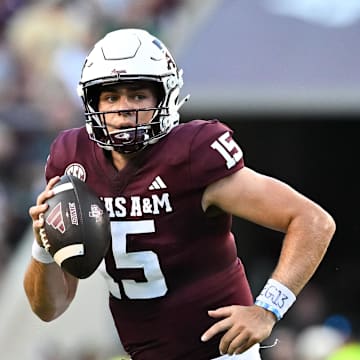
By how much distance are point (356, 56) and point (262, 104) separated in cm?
82

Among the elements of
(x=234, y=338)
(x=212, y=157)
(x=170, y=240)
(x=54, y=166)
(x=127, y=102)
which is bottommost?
(x=234, y=338)

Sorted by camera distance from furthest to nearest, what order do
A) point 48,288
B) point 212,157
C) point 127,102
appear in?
point 48,288 < point 127,102 < point 212,157

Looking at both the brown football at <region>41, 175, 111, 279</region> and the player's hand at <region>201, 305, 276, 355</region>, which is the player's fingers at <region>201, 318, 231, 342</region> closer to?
the player's hand at <region>201, 305, 276, 355</region>

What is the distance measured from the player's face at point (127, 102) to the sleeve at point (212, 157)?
20cm

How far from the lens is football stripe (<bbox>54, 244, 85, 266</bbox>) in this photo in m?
3.72

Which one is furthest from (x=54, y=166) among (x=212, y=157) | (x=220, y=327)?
(x=220, y=327)

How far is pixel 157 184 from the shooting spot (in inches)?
150

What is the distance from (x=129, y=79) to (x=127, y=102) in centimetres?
8

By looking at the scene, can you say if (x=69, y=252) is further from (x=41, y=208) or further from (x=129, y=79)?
(x=129, y=79)

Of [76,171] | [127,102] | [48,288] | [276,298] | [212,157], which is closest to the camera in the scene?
[276,298]

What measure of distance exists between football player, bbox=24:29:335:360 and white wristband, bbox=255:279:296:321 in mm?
30

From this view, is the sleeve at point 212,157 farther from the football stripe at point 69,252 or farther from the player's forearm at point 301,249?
A: the football stripe at point 69,252

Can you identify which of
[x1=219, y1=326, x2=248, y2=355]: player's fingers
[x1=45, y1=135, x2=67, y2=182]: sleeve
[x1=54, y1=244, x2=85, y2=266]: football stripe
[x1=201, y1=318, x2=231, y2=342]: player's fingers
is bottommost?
[x1=219, y1=326, x2=248, y2=355]: player's fingers

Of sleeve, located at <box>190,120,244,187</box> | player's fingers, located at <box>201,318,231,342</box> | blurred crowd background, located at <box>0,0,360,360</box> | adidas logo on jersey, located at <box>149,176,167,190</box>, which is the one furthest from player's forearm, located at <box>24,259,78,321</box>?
blurred crowd background, located at <box>0,0,360,360</box>
